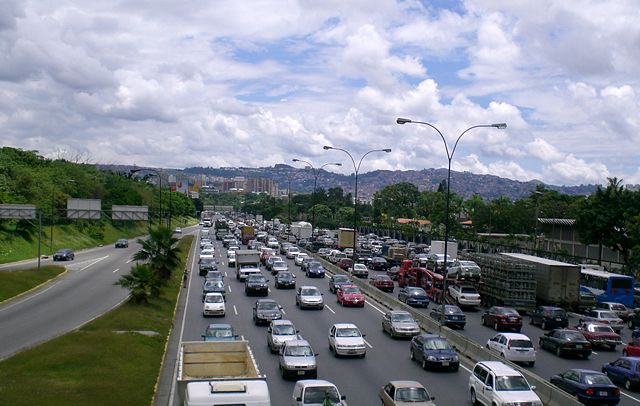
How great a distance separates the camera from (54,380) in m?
21.9

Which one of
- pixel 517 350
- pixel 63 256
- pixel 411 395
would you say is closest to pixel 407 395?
pixel 411 395

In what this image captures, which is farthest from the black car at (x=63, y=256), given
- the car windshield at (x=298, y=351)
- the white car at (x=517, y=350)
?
the white car at (x=517, y=350)

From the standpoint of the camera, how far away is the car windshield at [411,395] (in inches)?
749

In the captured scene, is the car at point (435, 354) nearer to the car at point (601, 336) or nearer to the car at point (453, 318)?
the car at point (453, 318)

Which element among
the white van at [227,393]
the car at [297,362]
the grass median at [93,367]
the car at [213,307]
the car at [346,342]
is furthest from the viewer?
the car at [213,307]

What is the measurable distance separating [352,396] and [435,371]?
212 inches

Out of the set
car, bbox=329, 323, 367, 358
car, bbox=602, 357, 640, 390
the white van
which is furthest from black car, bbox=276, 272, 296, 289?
the white van

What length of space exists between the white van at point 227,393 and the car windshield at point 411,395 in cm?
609

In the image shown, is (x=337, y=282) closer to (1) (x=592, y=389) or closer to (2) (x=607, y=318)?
(2) (x=607, y=318)

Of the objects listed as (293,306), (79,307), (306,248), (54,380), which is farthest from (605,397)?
(306,248)

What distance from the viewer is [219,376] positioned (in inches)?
801

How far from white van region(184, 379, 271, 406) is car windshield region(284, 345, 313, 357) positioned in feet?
36.8

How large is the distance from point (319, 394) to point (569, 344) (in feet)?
53.7

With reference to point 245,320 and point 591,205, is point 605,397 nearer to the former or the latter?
point 245,320
